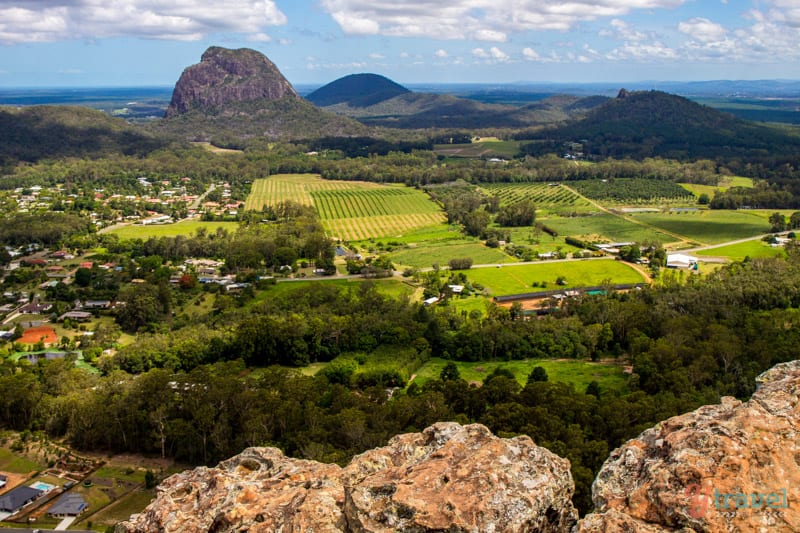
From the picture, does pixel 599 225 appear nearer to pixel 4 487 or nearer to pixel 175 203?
pixel 175 203

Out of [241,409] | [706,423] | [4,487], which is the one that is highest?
[706,423]

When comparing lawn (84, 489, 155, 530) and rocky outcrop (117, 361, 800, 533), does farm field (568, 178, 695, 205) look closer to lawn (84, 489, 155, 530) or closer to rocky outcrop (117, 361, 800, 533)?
lawn (84, 489, 155, 530)

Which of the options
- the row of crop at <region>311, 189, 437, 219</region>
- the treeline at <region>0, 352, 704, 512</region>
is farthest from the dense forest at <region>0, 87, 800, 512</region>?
the row of crop at <region>311, 189, 437, 219</region>

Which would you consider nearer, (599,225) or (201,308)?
(201,308)

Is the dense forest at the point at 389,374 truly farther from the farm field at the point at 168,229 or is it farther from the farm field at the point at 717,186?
the farm field at the point at 717,186

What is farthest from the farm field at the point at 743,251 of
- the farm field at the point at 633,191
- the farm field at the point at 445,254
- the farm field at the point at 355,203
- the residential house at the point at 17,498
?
the residential house at the point at 17,498

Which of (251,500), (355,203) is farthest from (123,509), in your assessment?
(355,203)

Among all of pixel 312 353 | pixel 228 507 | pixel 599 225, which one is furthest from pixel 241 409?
pixel 599 225
